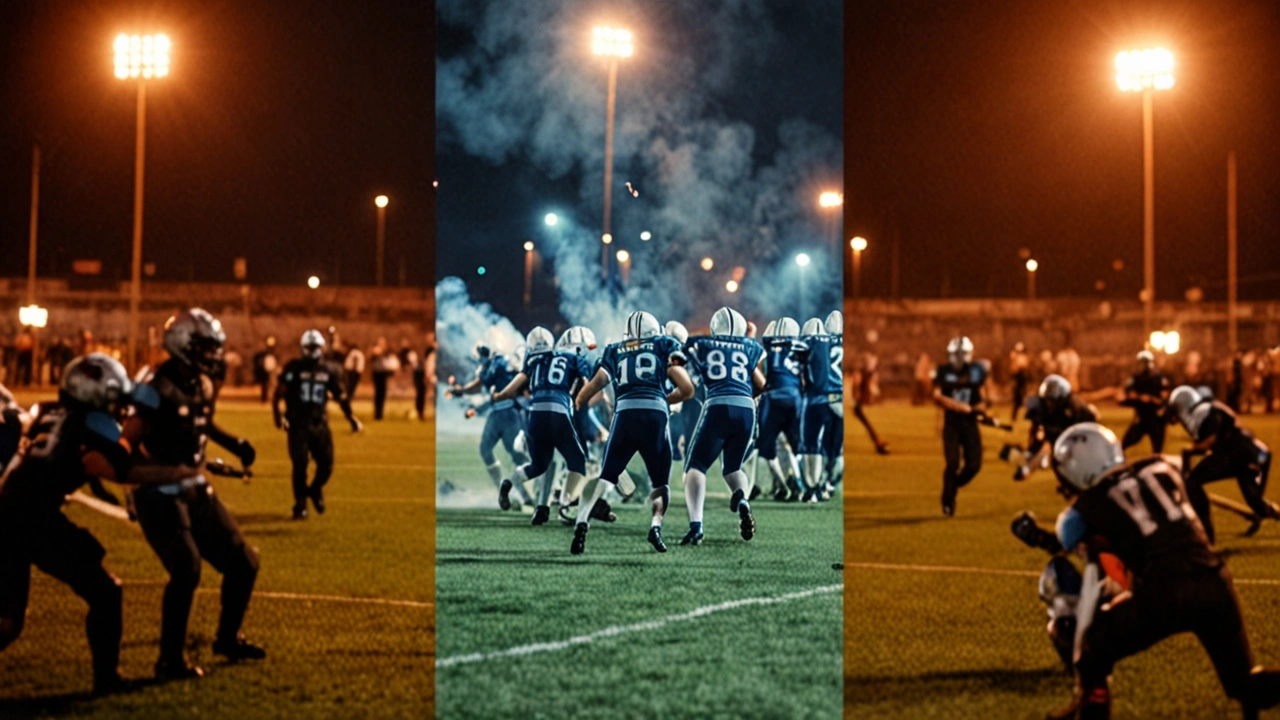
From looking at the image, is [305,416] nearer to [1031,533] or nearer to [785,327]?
[785,327]

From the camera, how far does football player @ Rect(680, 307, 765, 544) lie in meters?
8.12

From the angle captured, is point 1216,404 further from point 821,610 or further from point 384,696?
point 384,696

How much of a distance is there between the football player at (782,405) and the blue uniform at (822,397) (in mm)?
144

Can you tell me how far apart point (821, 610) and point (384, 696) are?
7.70 feet

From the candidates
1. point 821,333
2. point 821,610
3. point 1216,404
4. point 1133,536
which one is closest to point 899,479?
point 1216,404

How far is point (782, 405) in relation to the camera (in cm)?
1131

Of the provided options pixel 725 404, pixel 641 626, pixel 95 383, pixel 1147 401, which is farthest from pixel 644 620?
pixel 1147 401

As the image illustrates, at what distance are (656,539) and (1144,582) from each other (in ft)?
10.8

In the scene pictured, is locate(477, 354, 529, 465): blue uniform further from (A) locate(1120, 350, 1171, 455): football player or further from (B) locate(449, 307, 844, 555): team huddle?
(A) locate(1120, 350, 1171, 455): football player

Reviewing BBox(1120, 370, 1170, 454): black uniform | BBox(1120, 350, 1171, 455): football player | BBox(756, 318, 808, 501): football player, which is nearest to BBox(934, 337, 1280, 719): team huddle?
BBox(756, 318, 808, 501): football player

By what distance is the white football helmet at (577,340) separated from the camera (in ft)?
27.0

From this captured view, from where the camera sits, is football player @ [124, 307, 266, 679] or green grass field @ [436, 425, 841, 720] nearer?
green grass field @ [436, 425, 841, 720]

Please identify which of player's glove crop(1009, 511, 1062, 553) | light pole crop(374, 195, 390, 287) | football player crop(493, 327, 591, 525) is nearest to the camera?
player's glove crop(1009, 511, 1062, 553)

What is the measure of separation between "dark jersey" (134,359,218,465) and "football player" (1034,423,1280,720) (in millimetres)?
4417
